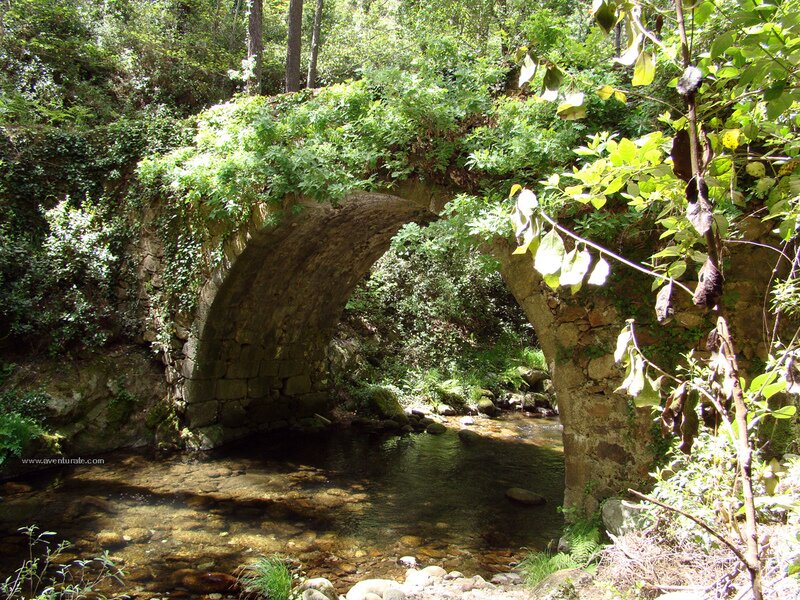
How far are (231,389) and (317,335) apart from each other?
5.48 ft

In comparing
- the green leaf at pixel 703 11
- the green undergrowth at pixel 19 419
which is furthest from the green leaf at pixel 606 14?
the green undergrowth at pixel 19 419

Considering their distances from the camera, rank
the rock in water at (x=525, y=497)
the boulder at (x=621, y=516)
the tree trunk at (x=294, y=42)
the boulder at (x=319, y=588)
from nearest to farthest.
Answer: the boulder at (x=621, y=516) → the boulder at (x=319, y=588) → the rock in water at (x=525, y=497) → the tree trunk at (x=294, y=42)

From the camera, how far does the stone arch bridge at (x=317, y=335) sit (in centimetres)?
337

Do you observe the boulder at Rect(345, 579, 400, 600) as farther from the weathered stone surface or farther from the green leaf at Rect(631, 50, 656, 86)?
the green leaf at Rect(631, 50, 656, 86)

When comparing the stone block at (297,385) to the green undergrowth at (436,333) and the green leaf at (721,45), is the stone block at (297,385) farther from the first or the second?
the green leaf at (721,45)

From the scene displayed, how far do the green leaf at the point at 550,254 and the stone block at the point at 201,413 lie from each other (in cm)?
630

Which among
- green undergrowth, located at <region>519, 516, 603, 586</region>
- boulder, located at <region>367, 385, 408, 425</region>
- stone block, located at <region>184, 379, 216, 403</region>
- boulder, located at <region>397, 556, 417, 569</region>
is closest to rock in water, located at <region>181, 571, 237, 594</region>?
boulder, located at <region>397, 556, 417, 569</region>

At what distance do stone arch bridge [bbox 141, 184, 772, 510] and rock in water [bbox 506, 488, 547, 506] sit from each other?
5.02 feet

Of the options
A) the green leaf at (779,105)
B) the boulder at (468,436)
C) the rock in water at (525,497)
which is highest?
the green leaf at (779,105)

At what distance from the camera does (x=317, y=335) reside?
819 cm

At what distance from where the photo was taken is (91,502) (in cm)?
471

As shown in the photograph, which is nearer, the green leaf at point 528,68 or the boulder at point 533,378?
the green leaf at point 528,68

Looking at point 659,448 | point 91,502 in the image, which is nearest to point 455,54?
point 659,448

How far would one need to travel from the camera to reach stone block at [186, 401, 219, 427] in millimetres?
6418
